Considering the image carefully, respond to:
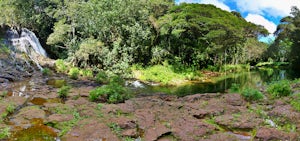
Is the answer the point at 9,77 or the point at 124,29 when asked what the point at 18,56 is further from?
the point at 124,29

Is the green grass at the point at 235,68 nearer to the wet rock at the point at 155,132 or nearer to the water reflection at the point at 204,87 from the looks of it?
the water reflection at the point at 204,87

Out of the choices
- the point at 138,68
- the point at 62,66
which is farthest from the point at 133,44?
the point at 62,66

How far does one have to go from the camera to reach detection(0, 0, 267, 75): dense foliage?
76.0 feet

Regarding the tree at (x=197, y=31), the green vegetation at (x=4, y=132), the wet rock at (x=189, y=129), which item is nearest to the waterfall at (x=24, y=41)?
the tree at (x=197, y=31)

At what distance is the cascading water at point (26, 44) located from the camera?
2287 centimetres

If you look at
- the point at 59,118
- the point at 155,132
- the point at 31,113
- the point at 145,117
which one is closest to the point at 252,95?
the point at 145,117

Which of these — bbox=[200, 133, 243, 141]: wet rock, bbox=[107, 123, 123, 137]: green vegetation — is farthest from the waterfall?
bbox=[200, 133, 243, 141]: wet rock

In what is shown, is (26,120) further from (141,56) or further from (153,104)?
(141,56)

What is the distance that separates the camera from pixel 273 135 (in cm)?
672

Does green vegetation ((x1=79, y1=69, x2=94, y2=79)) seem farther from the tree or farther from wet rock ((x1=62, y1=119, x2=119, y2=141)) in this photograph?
wet rock ((x1=62, y1=119, x2=119, y2=141))

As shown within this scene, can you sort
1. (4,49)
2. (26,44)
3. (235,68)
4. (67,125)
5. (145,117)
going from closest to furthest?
(67,125) < (145,117) < (4,49) < (26,44) < (235,68)

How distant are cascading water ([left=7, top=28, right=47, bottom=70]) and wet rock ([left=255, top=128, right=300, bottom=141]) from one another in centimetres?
1791

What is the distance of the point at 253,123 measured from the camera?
7652mm

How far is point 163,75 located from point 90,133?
1862cm
